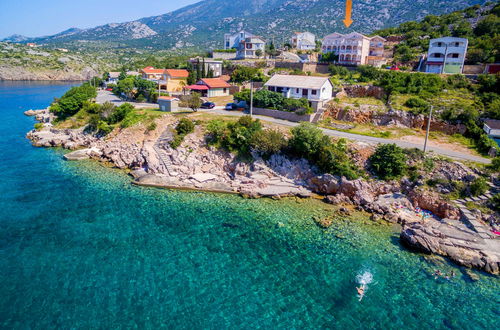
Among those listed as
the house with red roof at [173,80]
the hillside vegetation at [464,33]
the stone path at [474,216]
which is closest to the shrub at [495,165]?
the stone path at [474,216]

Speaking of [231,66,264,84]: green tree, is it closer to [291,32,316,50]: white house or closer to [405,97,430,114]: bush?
[405,97,430,114]: bush

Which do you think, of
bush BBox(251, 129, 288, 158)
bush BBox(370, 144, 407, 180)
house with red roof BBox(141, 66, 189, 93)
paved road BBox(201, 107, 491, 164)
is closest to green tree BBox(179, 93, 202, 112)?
paved road BBox(201, 107, 491, 164)

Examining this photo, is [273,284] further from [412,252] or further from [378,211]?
[378,211]

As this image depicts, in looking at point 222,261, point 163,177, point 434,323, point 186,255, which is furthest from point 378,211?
point 163,177

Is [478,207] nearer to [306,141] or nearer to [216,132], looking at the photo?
[306,141]

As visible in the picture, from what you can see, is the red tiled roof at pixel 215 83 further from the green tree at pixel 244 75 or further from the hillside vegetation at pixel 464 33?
the hillside vegetation at pixel 464 33
